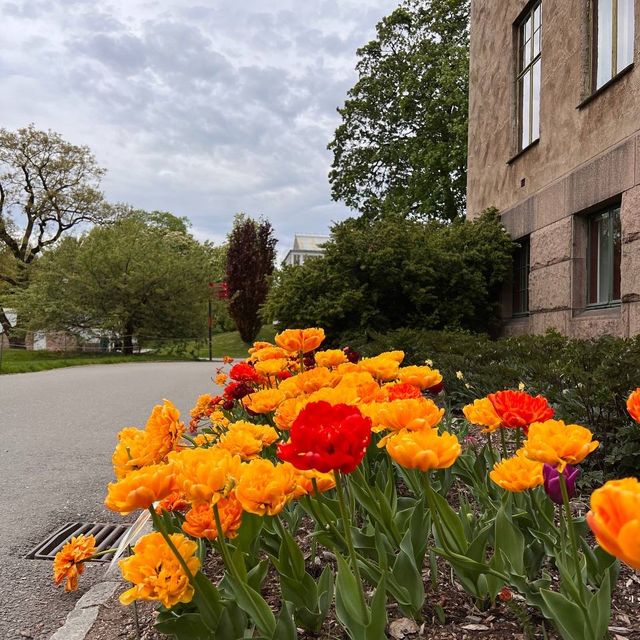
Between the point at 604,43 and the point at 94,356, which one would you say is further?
the point at 94,356

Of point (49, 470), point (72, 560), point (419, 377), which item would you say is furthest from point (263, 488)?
point (49, 470)

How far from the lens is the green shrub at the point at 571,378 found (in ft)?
9.52

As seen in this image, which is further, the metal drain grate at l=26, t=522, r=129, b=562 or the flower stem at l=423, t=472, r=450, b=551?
the metal drain grate at l=26, t=522, r=129, b=562

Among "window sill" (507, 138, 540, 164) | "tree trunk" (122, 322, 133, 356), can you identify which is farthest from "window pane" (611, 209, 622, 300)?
"tree trunk" (122, 322, 133, 356)

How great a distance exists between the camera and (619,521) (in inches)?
26.1

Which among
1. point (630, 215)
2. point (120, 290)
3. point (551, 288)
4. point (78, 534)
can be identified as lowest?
point (78, 534)

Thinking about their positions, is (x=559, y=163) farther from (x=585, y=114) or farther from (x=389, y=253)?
(x=389, y=253)

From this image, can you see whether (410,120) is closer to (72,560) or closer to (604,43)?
(604,43)

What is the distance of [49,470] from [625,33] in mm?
7896

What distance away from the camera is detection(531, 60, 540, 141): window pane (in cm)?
929

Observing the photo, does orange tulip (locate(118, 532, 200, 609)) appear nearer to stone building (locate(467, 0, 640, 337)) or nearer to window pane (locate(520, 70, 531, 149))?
stone building (locate(467, 0, 640, 337))

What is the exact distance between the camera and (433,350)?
5938mm

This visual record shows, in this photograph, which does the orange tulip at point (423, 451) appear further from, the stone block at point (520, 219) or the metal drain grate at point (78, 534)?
the stone block at point (520, 219)

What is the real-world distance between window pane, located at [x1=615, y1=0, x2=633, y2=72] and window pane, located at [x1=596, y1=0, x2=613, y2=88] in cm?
22
